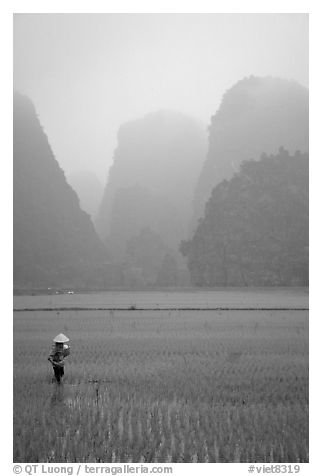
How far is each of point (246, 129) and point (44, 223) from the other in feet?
188

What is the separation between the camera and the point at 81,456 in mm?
3559

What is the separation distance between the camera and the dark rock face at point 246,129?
79250 millimetres

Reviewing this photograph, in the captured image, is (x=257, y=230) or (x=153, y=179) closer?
(x=257, y=230)

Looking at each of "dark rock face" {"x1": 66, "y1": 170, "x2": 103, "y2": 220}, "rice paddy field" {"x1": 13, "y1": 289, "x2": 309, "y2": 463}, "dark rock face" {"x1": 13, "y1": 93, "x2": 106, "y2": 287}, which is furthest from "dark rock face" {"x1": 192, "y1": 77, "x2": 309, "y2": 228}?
"rice paddy field" {"x1": 13, "y1": 289, "x2": 309, "y2": 463}

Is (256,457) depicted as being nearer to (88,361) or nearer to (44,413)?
(44,413)

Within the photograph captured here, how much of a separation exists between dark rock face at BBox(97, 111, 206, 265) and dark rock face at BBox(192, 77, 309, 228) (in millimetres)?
24489

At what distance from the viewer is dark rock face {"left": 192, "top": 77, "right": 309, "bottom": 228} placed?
260ft

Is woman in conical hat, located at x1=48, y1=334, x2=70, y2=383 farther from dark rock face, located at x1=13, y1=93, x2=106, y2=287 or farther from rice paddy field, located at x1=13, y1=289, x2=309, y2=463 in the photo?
dark rock face, located at x1=13, y1=93, x2=106, y2=287

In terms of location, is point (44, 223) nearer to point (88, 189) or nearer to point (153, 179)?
point (153, 179)

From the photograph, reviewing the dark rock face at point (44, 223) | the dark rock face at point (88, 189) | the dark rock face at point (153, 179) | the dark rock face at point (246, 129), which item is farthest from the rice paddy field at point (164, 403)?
the dark rock face at point (88, 189)

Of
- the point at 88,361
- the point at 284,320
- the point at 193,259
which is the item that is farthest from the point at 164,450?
the point at 193,259

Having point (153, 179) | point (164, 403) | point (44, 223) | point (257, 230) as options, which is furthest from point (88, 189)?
point (164, 403)

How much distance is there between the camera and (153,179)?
→ 147 metres
